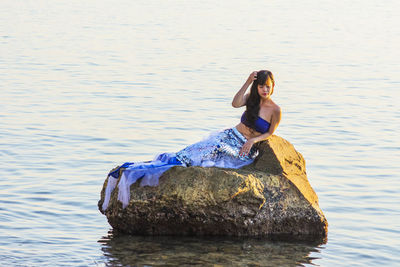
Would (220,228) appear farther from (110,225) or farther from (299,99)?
(299,99)

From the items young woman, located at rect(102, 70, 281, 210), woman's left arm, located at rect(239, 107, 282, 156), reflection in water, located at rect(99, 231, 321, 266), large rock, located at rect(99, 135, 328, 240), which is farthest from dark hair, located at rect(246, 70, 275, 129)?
reflection in water, located at rect(99, 231, 321, 266)

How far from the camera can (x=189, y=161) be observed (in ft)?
35.2

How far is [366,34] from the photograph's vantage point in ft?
131

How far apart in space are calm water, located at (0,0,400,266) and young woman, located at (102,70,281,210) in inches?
40.3

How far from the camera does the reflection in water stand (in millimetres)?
9984

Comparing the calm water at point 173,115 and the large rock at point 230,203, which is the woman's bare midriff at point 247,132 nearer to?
the large rock at point 230,203

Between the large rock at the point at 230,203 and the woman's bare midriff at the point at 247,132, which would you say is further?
the woman's bare midriff at the point at 247,132

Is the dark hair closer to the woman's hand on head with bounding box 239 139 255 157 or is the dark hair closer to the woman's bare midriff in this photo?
the woman's bare midriff

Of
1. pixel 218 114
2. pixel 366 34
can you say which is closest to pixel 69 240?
pixel 218 114

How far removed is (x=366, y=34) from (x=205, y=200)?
31.5 m

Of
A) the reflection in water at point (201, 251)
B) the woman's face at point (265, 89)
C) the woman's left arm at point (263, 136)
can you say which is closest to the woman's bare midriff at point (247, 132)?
the woman's left arm at point (263, 136)

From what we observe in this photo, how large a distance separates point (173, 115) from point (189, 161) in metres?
9.77

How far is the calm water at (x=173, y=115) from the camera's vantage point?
35.3ft

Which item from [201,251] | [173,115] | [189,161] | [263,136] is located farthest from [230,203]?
[173,115]
